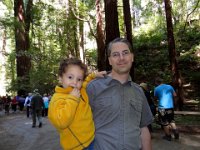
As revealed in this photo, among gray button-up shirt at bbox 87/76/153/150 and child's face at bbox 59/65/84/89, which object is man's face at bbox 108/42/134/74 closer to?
gray button-up shirt at bbox 87/76/153/150


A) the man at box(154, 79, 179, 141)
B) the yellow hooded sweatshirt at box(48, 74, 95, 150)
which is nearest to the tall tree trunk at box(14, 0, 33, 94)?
the man at box(154, 79, 179, 141)

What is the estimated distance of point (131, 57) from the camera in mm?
3301

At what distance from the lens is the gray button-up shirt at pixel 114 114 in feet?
10.1

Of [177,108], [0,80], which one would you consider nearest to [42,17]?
[177,108]

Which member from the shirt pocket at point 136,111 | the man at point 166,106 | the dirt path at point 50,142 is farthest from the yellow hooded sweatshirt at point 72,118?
the man at point 166,106

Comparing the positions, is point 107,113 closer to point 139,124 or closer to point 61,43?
point 139,124

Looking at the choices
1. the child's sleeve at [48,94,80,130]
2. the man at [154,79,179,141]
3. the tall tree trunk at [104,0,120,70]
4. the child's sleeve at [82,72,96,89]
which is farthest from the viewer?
the tall tree trunk at [104,0,120,70]

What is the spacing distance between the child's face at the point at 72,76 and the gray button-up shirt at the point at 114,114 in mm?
158

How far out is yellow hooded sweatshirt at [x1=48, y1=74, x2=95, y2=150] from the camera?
2.85 metres

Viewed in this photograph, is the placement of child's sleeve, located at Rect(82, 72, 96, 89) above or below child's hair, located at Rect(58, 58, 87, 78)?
below

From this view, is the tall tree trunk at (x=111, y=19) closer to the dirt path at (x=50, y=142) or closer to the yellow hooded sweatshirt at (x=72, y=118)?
the dirt path at (x=50, y=142)

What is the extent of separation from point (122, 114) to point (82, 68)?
0.51 m

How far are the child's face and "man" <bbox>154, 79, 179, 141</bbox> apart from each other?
337 inches

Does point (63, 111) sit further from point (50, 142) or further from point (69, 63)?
point (50, 142)
